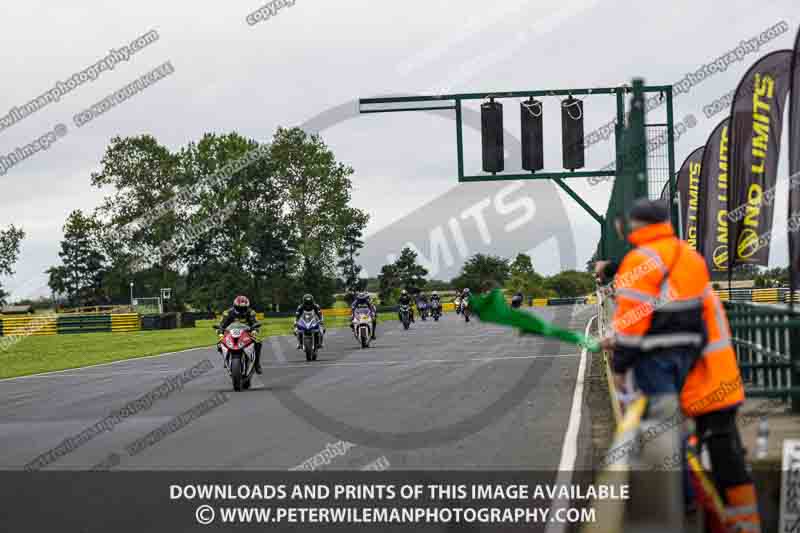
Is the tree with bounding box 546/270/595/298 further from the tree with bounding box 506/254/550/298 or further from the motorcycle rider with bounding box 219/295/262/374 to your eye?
the motorcycle rider with bounding box 219/295/262/374

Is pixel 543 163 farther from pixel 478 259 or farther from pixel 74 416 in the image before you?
pixel 478 259

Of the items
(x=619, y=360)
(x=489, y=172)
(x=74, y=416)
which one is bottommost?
(x=74, y=416)

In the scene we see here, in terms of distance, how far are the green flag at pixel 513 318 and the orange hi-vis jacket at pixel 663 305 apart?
0.46 m

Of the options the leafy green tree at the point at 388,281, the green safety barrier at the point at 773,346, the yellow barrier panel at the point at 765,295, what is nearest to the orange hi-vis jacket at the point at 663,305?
the green safety barrier at the point at 773,346

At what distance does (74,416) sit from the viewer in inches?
552

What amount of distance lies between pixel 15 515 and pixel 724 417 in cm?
478

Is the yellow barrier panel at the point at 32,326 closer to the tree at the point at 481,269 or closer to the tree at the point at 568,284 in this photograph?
the tree at the point at 481,269

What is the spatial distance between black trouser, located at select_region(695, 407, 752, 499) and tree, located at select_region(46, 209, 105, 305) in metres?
116

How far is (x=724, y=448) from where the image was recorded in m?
5.31

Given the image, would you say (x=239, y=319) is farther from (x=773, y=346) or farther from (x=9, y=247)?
(x=9, y=247)

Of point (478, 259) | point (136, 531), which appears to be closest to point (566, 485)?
point (136, 531)
